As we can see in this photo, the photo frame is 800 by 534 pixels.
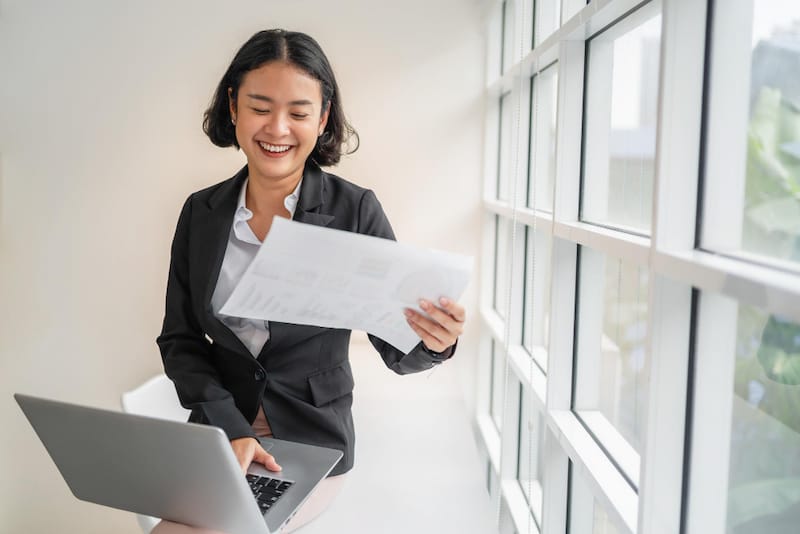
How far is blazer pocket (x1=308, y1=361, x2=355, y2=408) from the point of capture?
146cm

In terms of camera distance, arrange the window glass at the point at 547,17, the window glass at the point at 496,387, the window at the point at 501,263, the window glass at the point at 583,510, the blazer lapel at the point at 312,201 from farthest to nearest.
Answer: the window glass at the point at 496,387
the window at the point at 501,263
the window glass at the point at 547,17
the window glass at the point at 583,510
the blazer lapel at the point at 312,201

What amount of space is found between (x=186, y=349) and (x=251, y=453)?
0.93ft

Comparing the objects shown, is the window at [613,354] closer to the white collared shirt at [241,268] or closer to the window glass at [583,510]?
the window glass at [583,510]

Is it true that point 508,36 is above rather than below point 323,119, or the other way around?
above

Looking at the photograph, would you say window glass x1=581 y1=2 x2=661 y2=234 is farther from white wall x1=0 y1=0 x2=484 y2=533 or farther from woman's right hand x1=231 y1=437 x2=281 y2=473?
white wall x1=0 y1=0 x2=484 y2=533

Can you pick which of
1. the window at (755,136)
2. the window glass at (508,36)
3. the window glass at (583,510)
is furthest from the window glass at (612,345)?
the window glass at (508,36)

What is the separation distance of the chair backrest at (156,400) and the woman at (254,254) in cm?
52

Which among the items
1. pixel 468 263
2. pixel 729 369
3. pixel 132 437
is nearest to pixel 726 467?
pixel 729 369

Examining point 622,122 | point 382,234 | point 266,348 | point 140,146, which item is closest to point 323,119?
point 382,234

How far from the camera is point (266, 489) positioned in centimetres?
124

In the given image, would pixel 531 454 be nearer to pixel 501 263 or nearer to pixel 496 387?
pixel 496 387

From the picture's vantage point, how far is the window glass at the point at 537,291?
201 cm

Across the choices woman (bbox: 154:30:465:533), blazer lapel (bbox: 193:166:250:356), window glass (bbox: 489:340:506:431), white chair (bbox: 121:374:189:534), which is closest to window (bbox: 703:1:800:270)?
woman (bbox: 154:30:465:533)

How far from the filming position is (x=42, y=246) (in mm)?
2713
